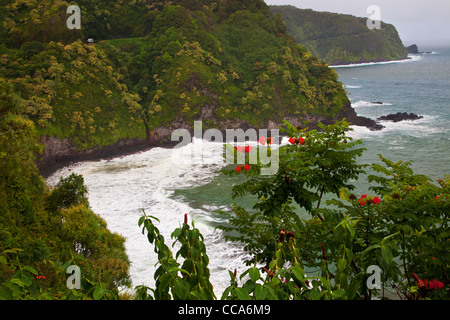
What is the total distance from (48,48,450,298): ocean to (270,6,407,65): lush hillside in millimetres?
82927

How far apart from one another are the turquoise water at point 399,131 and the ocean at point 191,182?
8 cm

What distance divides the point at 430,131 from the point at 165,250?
158ft

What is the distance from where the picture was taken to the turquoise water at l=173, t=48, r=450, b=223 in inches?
1117

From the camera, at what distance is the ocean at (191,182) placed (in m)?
19.7

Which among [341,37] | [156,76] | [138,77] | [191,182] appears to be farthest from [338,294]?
[341,37]

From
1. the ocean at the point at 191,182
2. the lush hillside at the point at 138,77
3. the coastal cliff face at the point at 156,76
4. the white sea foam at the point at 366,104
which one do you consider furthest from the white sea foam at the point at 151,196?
the white sea foam at the point at 366,104

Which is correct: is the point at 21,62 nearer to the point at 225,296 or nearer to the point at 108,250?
the point at 108,250

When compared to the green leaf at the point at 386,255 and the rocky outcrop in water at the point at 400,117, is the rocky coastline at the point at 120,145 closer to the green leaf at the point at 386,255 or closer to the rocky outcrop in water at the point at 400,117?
the rocky outcrop in water at the point at 400,117

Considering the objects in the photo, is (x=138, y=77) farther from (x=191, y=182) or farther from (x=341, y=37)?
(x=341, y=37)

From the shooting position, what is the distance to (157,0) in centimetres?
5466

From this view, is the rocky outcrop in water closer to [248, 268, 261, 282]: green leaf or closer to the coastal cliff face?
the coastal cliff face

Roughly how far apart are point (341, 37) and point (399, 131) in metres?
104

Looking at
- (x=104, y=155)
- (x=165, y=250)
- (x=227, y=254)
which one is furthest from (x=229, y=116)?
(x=165, y=250)

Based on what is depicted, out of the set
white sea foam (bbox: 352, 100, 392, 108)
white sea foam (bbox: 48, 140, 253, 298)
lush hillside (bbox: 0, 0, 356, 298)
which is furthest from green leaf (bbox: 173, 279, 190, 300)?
white sea foam (bbox: 352, 100, 392, 108)
